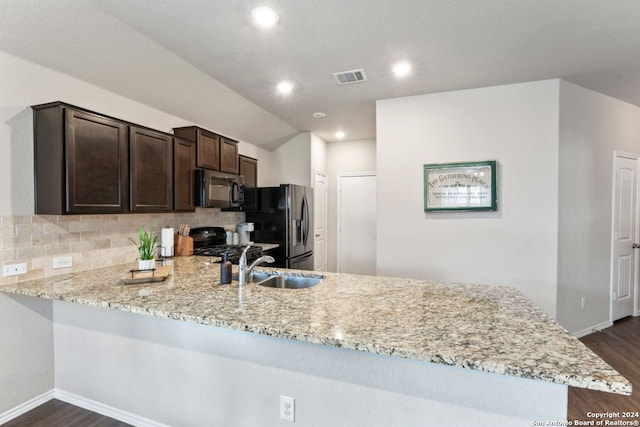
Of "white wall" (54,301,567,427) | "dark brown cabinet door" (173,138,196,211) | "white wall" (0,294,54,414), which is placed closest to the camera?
"white wall" (54,301,567,427)

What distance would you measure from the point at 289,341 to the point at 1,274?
2021mm

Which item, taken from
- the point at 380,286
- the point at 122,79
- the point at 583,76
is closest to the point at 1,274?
the point at 122,79

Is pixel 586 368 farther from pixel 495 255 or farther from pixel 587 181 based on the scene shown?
pixel 587 181

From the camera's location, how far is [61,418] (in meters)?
2.13

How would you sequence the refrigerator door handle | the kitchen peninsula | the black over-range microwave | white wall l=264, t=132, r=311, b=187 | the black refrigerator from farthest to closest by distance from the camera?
white wall l=264, t=132, r=311, b=187, the refrigerator door handle, the black refrigerator, the black over-range microwave, the kitchen peninsula

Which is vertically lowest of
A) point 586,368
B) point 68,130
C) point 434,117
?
point 586,368

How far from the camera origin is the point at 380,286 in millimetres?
1975

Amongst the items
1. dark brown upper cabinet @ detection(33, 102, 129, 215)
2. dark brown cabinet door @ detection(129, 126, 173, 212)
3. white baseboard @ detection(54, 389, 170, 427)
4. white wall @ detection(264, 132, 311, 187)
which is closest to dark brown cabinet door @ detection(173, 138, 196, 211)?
dark brown cabinet door @ detection(129, 126, 173, 212)

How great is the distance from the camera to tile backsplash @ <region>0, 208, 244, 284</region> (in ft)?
6.99

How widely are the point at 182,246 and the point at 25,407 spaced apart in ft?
5.32

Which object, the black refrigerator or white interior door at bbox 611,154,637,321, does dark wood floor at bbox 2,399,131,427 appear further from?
white interior door at bbox 611,154,637,321

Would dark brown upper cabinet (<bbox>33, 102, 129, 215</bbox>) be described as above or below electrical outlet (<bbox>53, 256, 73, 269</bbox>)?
above

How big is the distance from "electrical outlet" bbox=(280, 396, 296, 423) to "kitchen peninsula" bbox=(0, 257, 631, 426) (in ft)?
0.10

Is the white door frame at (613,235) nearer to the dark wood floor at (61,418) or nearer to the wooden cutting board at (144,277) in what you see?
the wooden cutting board at (144,277)
